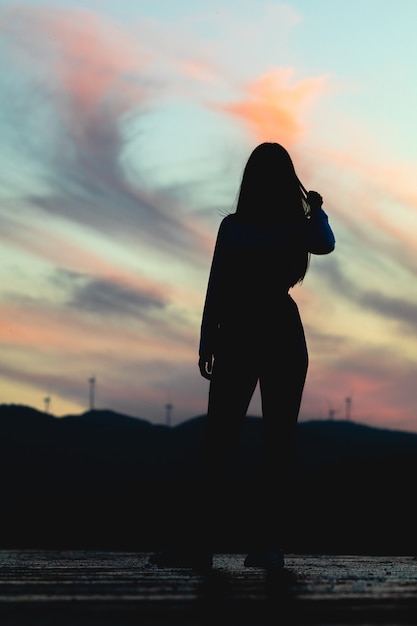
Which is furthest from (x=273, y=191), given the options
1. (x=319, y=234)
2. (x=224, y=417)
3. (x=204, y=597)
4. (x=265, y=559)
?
(x=204, y=597)

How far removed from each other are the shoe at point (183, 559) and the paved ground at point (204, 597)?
527 millimetres

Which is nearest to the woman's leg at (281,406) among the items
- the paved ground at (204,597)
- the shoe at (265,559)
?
the shoe at (265,559)

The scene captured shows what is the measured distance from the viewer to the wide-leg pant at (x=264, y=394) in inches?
291

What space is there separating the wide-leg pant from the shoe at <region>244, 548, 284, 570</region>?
0.29 m

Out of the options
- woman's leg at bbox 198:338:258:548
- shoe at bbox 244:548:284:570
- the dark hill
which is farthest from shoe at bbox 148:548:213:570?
the dark hill

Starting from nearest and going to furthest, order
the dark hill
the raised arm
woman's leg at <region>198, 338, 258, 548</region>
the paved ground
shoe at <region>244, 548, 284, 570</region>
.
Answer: the paved ground, shoe at <region>244, 548, 284, 570</region>, the raised arm, woman's leg at <region>198, 338, 258, 548</region>, the dark hill

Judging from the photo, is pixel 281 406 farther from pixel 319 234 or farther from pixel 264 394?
pixel 319 234

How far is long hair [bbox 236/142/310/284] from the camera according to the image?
24.1ft

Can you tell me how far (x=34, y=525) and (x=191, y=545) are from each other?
115 metres

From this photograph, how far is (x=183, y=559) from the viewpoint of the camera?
7.09 metres

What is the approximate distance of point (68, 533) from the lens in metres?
Answer: 109

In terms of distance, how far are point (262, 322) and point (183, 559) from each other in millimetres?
1580

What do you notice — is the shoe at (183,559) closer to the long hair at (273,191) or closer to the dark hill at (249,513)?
the long hair at (273,191)

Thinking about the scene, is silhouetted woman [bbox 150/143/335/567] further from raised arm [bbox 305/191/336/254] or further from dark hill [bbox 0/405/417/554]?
dark hill [bbox 0/405/417/554]
